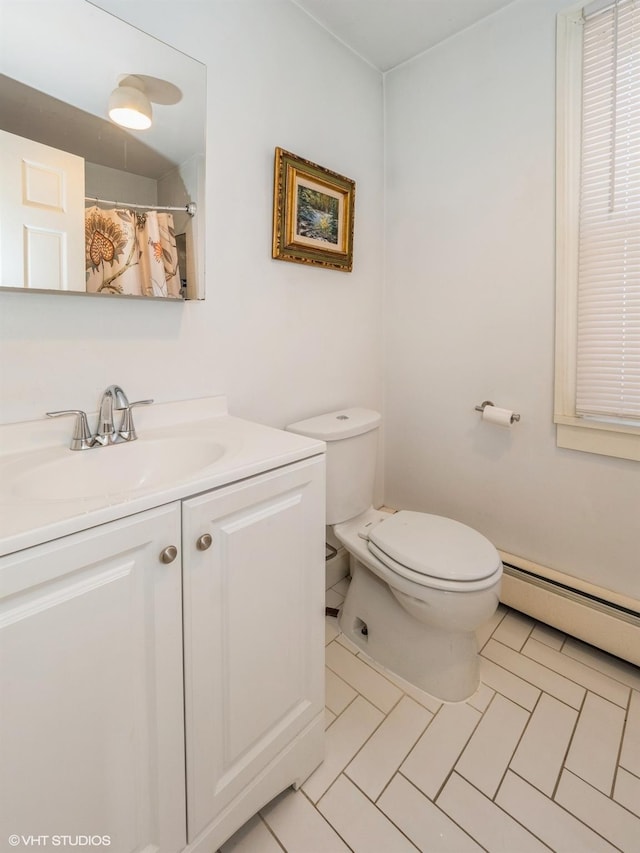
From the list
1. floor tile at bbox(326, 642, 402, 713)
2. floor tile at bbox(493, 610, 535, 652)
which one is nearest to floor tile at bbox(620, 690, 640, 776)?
floor tile at bbox(493, 610, 535, 652)

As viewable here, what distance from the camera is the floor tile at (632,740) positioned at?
1.10 meters

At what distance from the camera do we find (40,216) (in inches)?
36.1

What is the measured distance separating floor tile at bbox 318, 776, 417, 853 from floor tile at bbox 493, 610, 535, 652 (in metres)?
0.79

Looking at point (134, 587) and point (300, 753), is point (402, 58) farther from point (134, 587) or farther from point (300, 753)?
point (300, 753)

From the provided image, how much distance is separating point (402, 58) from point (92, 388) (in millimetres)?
1876

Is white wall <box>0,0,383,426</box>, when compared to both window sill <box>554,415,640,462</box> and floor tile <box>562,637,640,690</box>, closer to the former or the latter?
window sill <box>554,415,640,462</box>

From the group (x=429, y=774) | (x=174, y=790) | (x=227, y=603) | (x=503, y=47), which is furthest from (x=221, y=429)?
(x=503, y=47)

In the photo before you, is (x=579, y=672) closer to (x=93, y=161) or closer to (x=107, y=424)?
(x=107, y=424)

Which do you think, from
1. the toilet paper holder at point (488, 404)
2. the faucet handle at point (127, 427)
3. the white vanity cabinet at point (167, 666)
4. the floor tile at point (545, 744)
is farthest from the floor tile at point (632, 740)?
the faucet handle at point (127, 427)

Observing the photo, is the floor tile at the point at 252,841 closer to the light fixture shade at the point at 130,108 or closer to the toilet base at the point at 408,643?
the toilet base at the point at 408,643

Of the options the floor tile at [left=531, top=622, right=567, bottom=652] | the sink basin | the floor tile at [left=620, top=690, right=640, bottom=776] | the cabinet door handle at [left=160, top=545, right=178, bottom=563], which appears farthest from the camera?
the floor tile at [left=531, top=622, right=567, bottom=652]

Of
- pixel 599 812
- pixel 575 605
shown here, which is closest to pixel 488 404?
pixel 575 605

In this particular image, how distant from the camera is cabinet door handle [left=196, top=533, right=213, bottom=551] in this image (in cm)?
75

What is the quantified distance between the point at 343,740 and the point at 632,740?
32.4 inches
